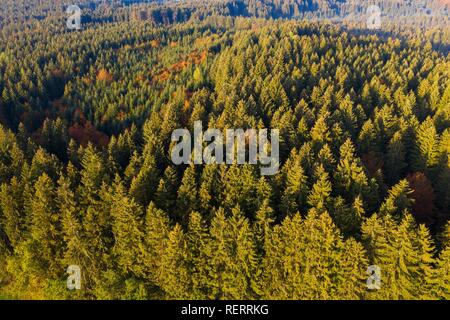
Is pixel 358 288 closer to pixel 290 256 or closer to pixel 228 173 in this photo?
pixel 290 256

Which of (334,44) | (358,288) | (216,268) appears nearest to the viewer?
(358,288)

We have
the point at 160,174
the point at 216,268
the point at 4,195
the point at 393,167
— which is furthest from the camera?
the point at 393,167

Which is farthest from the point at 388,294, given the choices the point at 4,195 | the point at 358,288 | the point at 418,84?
the point at 418,84

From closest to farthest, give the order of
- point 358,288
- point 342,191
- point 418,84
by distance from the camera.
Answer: point 358,288, point 342,191, point 418,84

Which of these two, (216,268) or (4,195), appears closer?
(216,268)

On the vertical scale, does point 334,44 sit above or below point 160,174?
above
